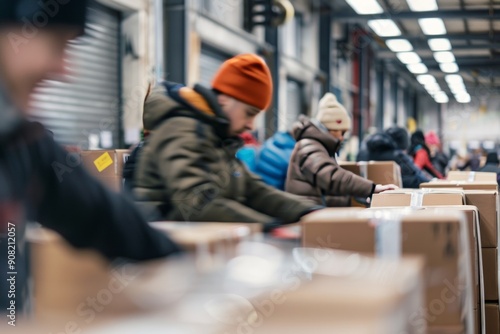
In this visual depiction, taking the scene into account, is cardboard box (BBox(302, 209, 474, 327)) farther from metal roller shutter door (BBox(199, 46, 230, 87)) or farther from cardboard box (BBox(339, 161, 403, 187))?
metal roller shutter door (BBox(199, 46, 230, 87))

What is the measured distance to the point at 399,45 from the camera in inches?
587

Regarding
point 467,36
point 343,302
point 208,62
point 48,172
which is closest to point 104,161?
point 48,172

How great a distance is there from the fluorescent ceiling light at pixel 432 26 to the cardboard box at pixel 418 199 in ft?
31.8

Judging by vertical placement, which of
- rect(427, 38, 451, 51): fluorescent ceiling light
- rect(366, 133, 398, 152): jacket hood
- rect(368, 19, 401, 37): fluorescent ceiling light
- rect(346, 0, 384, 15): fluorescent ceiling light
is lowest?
rect(366, 133, 398, 152): jacket hood

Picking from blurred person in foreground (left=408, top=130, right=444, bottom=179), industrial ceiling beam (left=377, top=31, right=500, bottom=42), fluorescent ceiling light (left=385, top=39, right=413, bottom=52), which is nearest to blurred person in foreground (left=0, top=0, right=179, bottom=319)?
blurred person in foreground (left=408, top=130, right=444, bottom=179)

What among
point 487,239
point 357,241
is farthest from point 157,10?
point 357,241

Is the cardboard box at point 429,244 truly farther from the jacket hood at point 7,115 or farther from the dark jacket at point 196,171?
the jacket hood at point 7,115

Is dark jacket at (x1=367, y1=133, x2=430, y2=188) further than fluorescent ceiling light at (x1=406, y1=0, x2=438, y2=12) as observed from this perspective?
No

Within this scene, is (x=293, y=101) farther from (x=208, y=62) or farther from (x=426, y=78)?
(x=426, y=78)

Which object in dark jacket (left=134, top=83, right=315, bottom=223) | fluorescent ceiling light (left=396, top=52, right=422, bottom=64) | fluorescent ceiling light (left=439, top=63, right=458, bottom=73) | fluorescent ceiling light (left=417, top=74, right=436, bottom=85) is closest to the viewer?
dark jacket (left=134, top=83, right=315, bottom=223)

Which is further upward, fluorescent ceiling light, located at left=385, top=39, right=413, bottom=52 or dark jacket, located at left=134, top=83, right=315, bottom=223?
fluorescent ceiling light, located at left=385, top=39, right=413, bottom=52

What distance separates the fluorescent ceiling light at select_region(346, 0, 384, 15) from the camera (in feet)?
35.5

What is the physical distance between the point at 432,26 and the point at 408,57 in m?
3.86

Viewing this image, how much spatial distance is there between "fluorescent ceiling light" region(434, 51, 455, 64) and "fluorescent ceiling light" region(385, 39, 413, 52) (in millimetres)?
894
